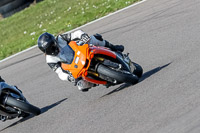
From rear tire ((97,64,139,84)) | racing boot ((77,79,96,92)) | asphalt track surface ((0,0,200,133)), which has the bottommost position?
asphalt track surface ((0,0,200,133))

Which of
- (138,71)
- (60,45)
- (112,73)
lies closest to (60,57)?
(60,45)

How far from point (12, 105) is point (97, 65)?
1799mm

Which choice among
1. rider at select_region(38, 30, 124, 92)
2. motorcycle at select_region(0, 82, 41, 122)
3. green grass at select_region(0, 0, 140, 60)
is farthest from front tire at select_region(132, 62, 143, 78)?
green grass at select_region(0, 0, 140, 60)

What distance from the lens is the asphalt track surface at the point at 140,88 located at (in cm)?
608

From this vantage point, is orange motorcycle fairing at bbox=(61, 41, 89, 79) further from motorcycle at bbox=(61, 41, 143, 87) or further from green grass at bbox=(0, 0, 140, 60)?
green grass at bbox=(0, 0, 140, 60)

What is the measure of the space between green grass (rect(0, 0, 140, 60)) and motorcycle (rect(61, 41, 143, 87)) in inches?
314

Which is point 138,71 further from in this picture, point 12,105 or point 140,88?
point 12,105

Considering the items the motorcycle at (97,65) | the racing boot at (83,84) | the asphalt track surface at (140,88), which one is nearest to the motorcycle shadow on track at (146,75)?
the asphalt track surface at (140,88)

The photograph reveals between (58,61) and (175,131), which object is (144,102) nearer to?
(175,131)

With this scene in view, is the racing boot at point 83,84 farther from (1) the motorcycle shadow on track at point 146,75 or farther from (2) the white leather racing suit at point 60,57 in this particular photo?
(1) the motorcycle shadow on track at point 146,75

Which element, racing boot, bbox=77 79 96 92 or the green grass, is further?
the green grass

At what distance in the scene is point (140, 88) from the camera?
7480 millimetres

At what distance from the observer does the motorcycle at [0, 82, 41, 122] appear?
26.0ft

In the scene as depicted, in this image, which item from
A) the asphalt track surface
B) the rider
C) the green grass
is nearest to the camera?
the asphalt track surface
